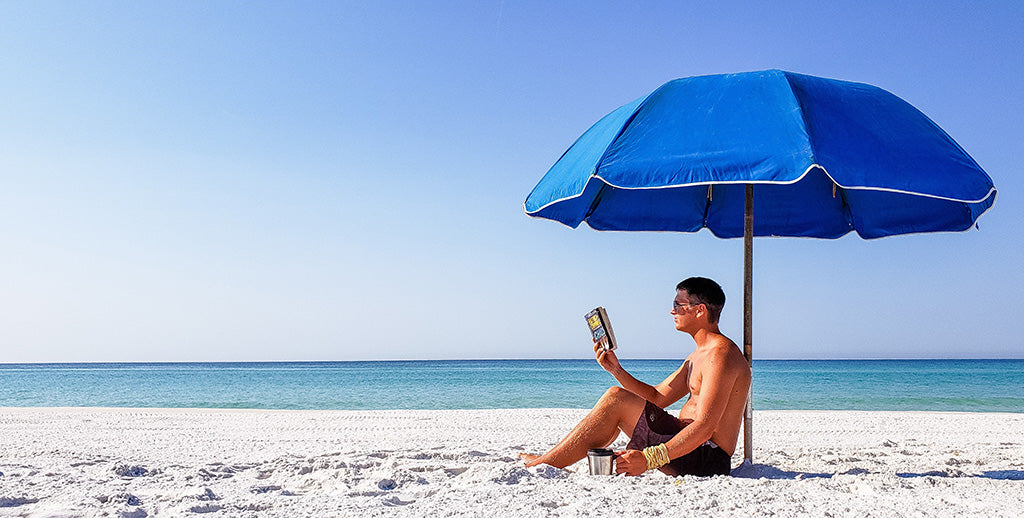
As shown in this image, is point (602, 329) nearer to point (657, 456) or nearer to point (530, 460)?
point (657, 456)

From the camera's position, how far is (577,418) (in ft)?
29.5

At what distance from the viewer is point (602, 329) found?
360cm

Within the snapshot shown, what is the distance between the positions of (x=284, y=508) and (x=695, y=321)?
212 centimetres

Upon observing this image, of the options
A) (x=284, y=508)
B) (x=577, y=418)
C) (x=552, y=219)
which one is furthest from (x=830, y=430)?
(x=284, y=508)

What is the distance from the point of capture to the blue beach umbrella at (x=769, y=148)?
2824 mm

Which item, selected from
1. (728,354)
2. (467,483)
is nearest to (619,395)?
(728,354)

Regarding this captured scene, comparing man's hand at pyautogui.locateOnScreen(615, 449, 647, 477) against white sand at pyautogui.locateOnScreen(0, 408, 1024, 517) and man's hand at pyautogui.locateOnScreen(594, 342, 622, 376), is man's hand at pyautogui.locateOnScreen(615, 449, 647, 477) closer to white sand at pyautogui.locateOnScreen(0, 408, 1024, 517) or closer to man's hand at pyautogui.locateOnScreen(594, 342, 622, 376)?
white sand at pyautogui.locateOnScreen(0, 408, 1024, 517)

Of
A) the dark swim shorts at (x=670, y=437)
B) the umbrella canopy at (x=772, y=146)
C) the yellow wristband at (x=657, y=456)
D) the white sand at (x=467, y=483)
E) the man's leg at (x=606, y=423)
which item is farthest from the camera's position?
the man's leg at (x=606, y=423)

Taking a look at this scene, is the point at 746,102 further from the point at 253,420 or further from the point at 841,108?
the point at 253,420

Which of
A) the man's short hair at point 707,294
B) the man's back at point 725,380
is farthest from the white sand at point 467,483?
the man's short hair at point 707,294

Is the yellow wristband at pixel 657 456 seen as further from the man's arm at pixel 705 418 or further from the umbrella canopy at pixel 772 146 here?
the umbrella canopy at pixel 772 146

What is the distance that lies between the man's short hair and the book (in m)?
0.45

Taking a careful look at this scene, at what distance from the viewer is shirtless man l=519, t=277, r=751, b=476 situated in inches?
130

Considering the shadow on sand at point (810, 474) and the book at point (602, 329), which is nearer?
the book at point (602, 329)
